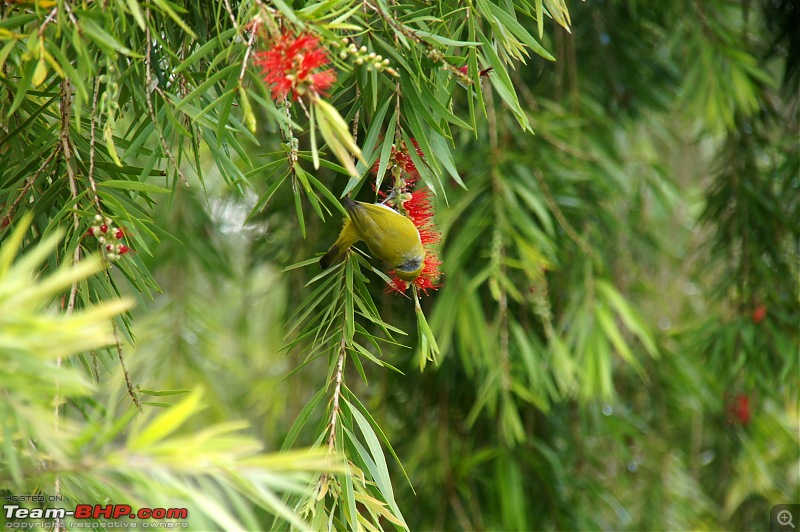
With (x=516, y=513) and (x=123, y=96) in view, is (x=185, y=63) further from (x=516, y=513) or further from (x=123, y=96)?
(x=516, y=513)

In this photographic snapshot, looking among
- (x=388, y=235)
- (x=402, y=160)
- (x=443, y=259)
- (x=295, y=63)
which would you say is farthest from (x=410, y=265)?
(x=443, y=259)

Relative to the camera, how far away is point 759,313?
2482 mm

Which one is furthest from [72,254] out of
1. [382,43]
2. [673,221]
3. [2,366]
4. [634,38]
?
[673,221]

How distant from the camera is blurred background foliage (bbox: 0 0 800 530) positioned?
39.4 inches

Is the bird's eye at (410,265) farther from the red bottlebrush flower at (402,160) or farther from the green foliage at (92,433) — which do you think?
the green foliage at (92,433)

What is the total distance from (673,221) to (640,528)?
2030 mm

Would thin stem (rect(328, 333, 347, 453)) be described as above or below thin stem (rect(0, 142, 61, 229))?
below

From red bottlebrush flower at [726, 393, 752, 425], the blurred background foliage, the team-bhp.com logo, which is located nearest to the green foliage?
the blurred background foliage

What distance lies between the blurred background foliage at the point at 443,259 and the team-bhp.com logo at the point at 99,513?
3cm

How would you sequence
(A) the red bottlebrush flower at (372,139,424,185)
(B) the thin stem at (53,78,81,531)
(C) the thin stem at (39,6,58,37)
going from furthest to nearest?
(A) the red bottlebrush flower at (372,139,424,185), (B) the thin stem at (53,78,81,531), (C) the thin stem at (39,6,58,37)

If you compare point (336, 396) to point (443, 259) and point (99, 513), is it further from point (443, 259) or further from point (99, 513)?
point (443, 259)

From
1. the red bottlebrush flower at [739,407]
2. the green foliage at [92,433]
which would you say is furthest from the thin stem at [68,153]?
the red bottlebrush flower at [739,407]

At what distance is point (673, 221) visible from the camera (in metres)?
4.20

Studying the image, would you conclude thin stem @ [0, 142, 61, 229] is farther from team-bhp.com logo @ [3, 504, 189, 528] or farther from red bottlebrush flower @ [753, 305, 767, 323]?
red bottlebrush flower @ [753, 305, 767, 323]
